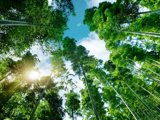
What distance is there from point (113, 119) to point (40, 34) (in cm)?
1387

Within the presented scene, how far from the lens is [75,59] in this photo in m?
26.9

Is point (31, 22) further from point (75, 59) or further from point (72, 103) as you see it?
point (72, 103)

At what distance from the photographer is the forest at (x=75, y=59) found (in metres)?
11.2

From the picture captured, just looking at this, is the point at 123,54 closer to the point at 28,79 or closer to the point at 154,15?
the point at 154,15

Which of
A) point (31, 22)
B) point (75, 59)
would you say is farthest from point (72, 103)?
point (31, 22)

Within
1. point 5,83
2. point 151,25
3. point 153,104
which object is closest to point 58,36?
point 151,25

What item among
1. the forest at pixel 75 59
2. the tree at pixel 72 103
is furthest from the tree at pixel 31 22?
the tree at pixel 72 103

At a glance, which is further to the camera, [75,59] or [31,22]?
[75,59]

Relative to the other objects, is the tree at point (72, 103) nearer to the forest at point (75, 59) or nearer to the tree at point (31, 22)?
the forest at point (75, 59)

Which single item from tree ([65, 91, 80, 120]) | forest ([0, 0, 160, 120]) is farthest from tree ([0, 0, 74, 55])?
tree ([65, 91, 80, 120])

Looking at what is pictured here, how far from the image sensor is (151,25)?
43.0 feet

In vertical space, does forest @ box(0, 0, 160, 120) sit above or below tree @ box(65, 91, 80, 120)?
below

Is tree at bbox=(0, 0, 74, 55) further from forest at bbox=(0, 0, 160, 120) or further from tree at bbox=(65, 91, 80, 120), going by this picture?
tree at bbox=(65, 91, 80, 120)

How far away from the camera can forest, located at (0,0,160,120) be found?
11.2m
